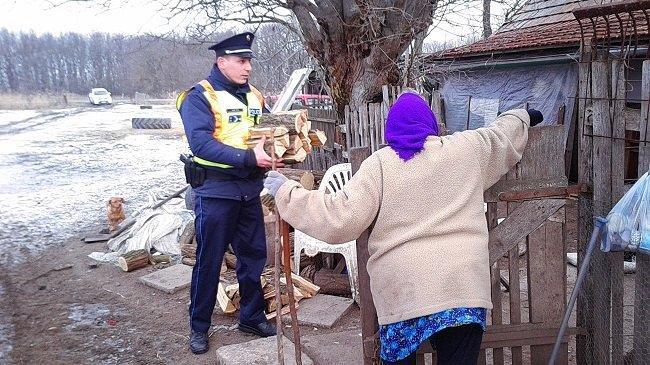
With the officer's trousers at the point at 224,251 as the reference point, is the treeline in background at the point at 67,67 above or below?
above

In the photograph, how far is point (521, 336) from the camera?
9.80 feet

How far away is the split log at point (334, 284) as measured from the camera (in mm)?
5234

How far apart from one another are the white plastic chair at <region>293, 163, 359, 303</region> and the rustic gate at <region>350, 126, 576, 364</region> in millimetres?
1705

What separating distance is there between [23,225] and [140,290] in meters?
4.07

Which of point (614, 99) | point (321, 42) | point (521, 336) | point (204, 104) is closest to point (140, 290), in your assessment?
point (204, 104)

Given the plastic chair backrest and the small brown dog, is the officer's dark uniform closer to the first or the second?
the plastic chair backrest

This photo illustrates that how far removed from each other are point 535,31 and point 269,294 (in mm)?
9244

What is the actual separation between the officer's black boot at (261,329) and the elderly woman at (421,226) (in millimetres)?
2084

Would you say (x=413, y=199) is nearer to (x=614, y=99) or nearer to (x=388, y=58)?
(x=614, y=99)

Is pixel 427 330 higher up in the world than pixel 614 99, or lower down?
lower down

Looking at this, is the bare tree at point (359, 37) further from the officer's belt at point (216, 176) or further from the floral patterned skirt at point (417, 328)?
the floral patterned skirt at point (417, 328)

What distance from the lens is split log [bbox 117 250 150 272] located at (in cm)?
625

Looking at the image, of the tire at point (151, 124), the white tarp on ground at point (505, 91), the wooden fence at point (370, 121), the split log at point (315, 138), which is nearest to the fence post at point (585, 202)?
the split log at point (315, 138)

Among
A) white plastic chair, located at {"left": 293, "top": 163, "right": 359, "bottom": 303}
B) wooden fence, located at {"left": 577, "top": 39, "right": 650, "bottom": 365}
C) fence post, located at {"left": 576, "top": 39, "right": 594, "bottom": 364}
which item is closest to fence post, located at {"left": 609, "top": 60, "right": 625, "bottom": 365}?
wooden fence, located at {"left": 577, "top": 39, "right": 650, "bottom": 365}
